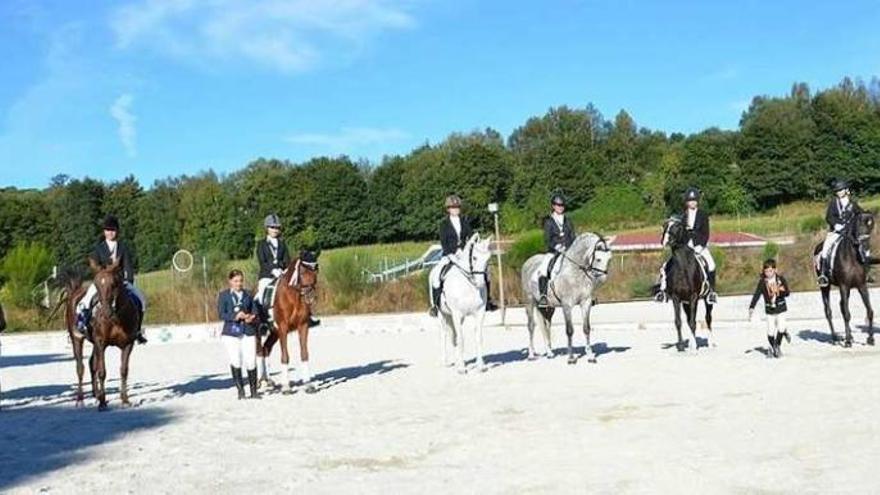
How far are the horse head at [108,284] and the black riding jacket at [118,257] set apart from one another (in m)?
0.19

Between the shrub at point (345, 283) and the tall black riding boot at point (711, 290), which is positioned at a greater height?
the shrub at point (345, 283)

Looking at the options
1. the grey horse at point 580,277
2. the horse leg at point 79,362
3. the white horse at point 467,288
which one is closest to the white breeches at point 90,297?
the horse leg at point 79,362

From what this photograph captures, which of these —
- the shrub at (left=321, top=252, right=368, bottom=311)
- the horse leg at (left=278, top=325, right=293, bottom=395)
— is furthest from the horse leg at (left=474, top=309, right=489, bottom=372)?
the shrub at (left=321, top=252, right=368, bottom=311)

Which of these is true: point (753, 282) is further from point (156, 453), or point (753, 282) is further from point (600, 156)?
point (600, 156)

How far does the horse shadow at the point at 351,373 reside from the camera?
636 inches

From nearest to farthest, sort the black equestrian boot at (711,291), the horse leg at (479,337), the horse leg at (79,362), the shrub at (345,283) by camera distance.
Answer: the horse leg at (79,362) < the horse leg at (479,337) < the black equestrian boot at (711,291) < the shrub at (345,283)

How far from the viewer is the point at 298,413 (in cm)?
1259

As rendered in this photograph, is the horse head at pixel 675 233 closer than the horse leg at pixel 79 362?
No

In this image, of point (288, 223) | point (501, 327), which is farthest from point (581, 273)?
point (288, 223)

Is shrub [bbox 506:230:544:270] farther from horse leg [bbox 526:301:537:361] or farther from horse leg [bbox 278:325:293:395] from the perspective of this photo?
horse leg [bbox 278:325:293:395]

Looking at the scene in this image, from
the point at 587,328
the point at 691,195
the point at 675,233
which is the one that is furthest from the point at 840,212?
the point at 587,328

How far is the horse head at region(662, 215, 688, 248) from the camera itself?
54.2 feet

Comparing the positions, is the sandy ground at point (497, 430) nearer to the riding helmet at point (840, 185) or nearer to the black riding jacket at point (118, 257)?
the black riding jacket at point (118, 257)

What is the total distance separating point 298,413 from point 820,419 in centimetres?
633
